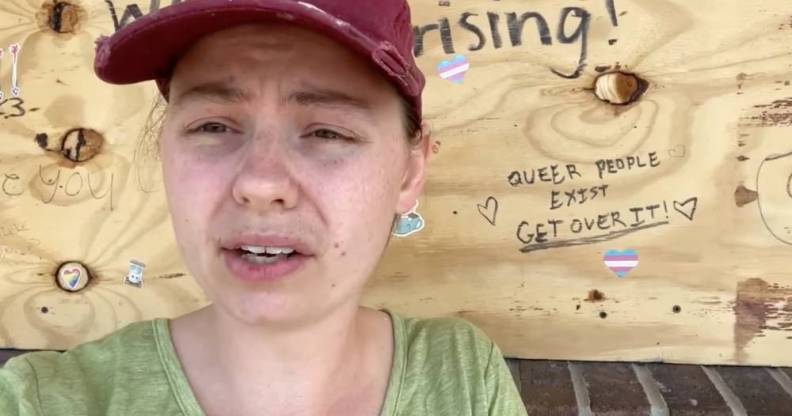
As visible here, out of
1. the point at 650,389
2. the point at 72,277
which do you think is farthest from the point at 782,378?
the point at 72,277

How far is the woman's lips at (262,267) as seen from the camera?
83cm

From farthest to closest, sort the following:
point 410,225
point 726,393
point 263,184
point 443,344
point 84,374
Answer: point 410,225
point 726,393
point 443,344
point 84,374
point 263,184

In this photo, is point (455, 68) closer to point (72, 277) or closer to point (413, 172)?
point (413, 172)

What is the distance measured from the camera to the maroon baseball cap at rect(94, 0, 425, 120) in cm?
78

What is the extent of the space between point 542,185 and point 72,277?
0.78 metres

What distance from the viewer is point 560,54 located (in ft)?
4.43

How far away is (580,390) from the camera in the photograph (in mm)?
1311

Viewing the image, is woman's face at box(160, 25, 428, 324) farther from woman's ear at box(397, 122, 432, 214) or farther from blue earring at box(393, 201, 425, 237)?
blue earring at box(393, 201, 425, 237)

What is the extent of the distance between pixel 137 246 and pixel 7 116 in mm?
292

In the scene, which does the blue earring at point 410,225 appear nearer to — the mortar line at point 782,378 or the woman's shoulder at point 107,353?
the woman's shoulder at point 107,353

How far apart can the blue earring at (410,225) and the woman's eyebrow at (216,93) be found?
0.56 m

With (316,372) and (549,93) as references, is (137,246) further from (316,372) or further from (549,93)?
(549,93)

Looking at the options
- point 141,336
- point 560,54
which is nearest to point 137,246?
point 141,336

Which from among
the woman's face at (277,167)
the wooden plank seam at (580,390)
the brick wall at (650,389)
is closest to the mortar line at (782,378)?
the brick wall at (650,389)
